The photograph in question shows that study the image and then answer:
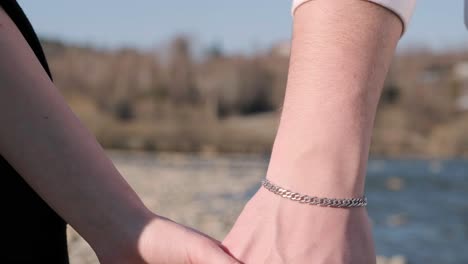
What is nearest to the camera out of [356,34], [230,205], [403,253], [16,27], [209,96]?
[356,34]

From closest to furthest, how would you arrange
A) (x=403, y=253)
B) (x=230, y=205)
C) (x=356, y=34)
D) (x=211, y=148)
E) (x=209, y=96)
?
1. (x=356, y=34)
2. (x=403, y=253)
3. (x=230, y=205)
4. (x=211, y=148)
5. (x=209, y=96)

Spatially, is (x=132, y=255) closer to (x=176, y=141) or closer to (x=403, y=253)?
(x=403, y=253)

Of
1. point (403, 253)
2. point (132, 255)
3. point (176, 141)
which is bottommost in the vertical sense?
point (176, 141)

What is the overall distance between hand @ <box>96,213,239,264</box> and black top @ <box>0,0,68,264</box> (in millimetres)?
98

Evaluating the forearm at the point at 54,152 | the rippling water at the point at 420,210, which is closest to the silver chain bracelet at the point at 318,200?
the forearm at the point at 54,152

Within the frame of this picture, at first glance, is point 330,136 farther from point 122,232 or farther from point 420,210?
point 420,210

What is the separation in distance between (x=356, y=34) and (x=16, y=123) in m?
0.46

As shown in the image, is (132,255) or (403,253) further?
(403,253)

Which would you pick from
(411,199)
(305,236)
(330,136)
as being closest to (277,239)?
(305,236)

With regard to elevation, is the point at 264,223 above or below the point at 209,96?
above

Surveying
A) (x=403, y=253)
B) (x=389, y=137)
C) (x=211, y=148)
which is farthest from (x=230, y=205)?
(x=389, y=137)

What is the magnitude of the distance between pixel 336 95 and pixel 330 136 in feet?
0.17

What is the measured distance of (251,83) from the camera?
2297cm

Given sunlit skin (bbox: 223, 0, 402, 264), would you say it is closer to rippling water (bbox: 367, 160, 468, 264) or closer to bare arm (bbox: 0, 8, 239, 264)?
bare arm (bbox: 0, 8, 239, 264)
